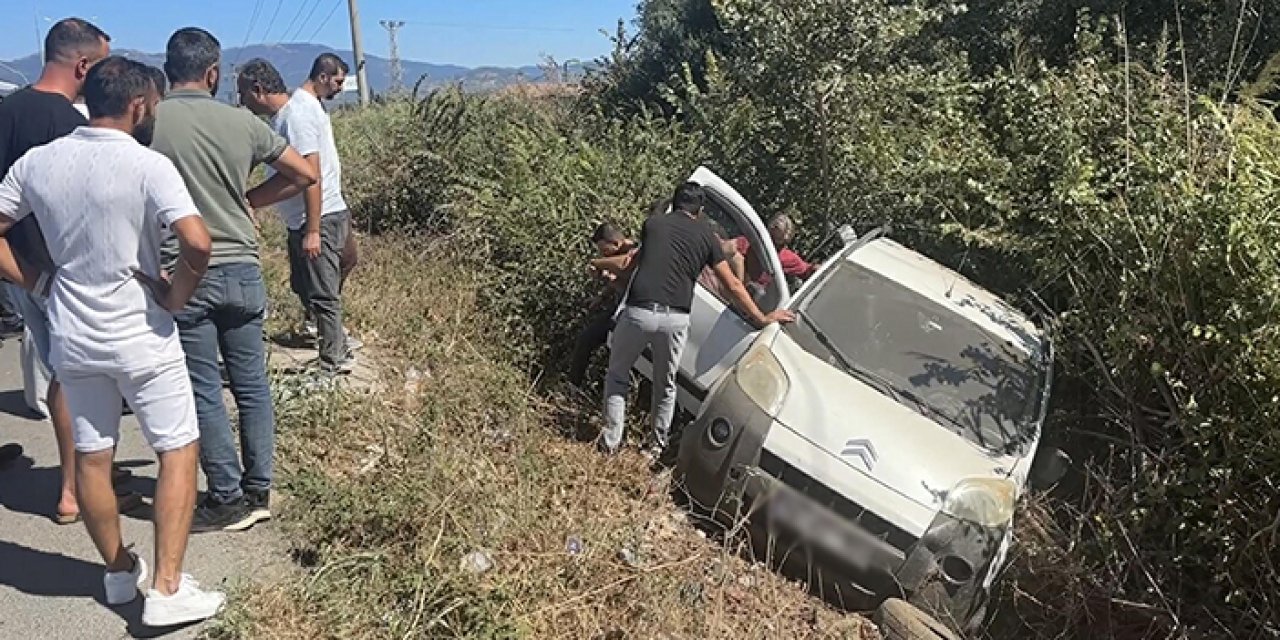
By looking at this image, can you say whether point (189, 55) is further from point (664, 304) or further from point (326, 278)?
point (664, 304)

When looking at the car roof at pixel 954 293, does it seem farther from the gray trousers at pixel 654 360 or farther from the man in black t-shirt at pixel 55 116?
the man in black t-shirt at pixel 55 116

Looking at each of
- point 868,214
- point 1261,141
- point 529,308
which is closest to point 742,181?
point 868,214

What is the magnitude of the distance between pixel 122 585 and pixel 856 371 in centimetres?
350

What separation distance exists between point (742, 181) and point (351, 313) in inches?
139

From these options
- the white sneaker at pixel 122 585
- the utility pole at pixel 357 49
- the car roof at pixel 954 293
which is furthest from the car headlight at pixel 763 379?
the utility pole at pixel 357 49

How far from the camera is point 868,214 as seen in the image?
7.36 metres

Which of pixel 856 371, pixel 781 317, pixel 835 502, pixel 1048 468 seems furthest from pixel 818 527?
pixel 781 317

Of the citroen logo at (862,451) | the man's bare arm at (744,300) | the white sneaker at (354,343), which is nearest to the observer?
the citroen logo at (862,451)

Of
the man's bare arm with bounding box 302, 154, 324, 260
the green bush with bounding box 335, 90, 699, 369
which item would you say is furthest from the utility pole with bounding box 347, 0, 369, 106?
the man's bare arm with bounding box 302, 154, 324, 260

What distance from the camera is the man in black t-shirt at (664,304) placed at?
5.08 m

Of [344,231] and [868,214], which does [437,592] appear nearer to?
[344,231]

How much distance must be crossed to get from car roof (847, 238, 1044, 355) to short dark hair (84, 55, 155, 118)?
403cm

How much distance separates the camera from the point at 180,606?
3.02m

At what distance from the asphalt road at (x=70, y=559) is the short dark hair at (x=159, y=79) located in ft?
5.78
